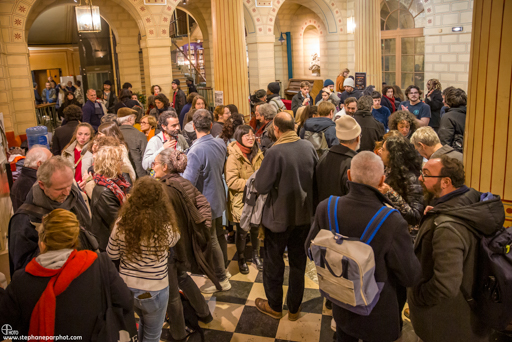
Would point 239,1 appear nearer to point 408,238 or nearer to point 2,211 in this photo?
point 2,211

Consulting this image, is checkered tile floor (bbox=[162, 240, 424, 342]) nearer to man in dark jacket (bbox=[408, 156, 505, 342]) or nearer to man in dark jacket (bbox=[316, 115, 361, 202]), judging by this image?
man in dark jacket (bbox=[408, 156, 505, 342])

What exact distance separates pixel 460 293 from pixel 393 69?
12.0 metres

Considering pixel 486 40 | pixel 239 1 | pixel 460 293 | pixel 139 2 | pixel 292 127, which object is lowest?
pixel 460 293

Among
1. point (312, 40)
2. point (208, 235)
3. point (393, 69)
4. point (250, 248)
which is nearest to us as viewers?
point (208, 235)

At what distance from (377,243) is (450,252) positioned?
1.28 ft

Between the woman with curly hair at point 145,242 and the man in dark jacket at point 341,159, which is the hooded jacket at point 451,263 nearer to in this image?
the man in dark jacket at point 341,159

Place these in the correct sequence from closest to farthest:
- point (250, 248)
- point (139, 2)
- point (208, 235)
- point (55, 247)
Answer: point (55, 247)
point (208, 235)
point (250, 248)
point (139, 2)

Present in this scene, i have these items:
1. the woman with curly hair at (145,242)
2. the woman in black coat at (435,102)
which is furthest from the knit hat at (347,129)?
the woman in black coat at (435,102)

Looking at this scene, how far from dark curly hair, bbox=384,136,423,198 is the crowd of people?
0.03 feet

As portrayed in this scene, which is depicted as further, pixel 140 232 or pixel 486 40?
pixel 486 40

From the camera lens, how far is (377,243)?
7.42ft

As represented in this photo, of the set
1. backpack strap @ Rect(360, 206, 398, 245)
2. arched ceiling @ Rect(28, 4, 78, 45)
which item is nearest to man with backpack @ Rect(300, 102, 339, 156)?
backpack strap @ Rect(360, 206, 398, 245)

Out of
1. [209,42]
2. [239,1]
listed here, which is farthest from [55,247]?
[209,42]

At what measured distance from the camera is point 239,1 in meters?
6.57
